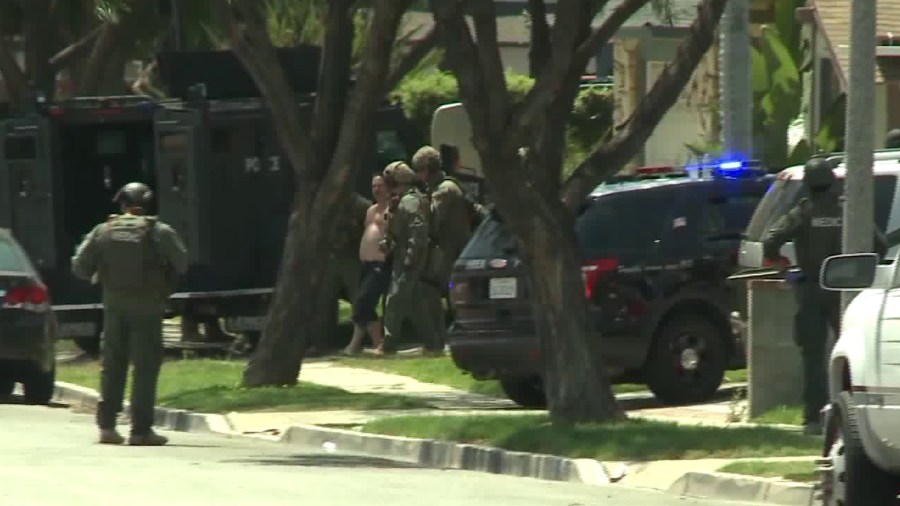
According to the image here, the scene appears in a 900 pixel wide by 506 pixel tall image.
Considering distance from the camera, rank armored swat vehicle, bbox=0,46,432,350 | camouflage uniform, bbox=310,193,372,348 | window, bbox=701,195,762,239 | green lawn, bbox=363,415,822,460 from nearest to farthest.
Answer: green lawn, bbox=363,415,822,460 < window, bbox=701,195,762,239 < camouflage uniform, bbox=310,193,372,348 < armored swat vehicle, bbox=0,46,432,350

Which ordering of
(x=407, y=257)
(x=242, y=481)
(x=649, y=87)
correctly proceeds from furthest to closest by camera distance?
(x=649, y=87), (x=407, y=257), (x=242, y=481)

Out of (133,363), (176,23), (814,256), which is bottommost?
(133,363)

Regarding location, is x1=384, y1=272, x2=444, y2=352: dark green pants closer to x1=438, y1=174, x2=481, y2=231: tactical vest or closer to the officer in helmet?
x1=438, y1=174, x2=481, y2=231: tactical vest

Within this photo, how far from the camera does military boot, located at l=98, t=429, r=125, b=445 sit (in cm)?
1622

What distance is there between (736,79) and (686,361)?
3.16m

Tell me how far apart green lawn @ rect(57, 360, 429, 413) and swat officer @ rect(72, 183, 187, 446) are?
1925 mm

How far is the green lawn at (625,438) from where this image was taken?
13867 mm

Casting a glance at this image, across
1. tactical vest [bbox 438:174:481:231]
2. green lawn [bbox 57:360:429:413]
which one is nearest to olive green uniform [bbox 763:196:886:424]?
green lawn [bbox 57:360:429:413]

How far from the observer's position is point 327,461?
15.0 m

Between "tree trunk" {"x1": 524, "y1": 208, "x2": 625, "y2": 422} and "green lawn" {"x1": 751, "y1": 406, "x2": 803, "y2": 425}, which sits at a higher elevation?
"tree trunk" {"x1": 524, "y1": 208, "x2": 625, "y2": 422}

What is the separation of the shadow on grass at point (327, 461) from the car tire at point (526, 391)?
3.09m

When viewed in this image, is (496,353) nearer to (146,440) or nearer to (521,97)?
(146,440)

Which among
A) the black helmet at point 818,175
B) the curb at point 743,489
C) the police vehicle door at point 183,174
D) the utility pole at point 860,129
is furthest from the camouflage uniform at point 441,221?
the utility pole at point 860,129

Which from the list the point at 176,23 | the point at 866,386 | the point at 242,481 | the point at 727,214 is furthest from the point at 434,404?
the point at 176,23
